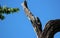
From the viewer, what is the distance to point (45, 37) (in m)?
2.82

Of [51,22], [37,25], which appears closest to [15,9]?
[37,25]

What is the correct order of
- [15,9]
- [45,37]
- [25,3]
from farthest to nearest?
[25,3]
[15,9]
[45,37]

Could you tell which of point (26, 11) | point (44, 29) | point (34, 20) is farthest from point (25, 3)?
point (44, 29)

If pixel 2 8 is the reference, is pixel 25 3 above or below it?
above

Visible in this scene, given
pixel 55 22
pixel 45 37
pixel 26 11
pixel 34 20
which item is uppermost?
pixel 26 11

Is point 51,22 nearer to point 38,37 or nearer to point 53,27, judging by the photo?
point 53,27

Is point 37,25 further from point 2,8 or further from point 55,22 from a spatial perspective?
point 2,8

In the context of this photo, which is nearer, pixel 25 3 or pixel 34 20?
pixel 34 20

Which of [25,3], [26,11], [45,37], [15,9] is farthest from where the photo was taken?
[25,3]

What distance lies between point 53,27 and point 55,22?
9 cm

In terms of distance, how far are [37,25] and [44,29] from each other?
22 cm

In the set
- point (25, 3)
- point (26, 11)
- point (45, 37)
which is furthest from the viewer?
point (25, 3)

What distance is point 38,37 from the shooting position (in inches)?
115

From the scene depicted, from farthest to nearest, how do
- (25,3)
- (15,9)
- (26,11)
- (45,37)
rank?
(25,3), (26,11), (15,9), (45,37)
